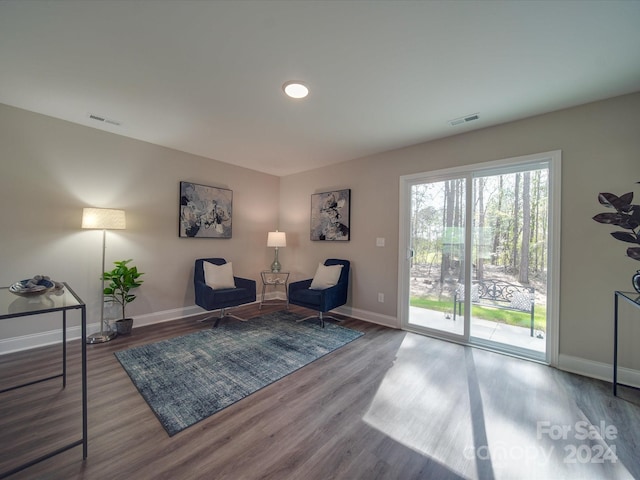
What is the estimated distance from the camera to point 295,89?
7.35ft

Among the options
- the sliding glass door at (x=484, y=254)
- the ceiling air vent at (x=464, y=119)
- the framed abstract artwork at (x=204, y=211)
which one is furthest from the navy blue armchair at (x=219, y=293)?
the ceiling air vent at (x=464, y=119)

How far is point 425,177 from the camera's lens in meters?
3.40

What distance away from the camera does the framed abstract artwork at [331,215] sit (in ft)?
13.7

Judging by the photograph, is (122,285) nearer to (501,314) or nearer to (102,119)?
(102,119)

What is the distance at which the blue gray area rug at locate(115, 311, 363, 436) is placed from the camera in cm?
188

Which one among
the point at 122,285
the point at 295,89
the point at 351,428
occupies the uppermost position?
the point at 295,89

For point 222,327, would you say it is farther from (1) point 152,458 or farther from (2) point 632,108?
(2) point 632,108

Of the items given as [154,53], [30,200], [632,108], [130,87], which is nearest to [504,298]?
[632,108]

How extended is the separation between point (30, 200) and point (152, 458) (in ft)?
10.1

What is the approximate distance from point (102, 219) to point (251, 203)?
7.52ft

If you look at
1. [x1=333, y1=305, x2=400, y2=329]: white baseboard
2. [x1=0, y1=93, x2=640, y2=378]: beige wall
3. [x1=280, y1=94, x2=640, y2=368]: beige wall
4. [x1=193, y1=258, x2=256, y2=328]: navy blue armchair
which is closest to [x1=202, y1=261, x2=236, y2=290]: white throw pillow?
[x1=193, y1=258, x2=256, y2=328]: navy blue armchair

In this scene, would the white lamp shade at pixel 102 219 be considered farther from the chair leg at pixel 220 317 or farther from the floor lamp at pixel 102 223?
the chair leg at pixel 220 317

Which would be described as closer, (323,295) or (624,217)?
(624,217)

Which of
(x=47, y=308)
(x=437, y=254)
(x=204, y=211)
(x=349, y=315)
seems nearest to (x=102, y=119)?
(x=204, y=211)
